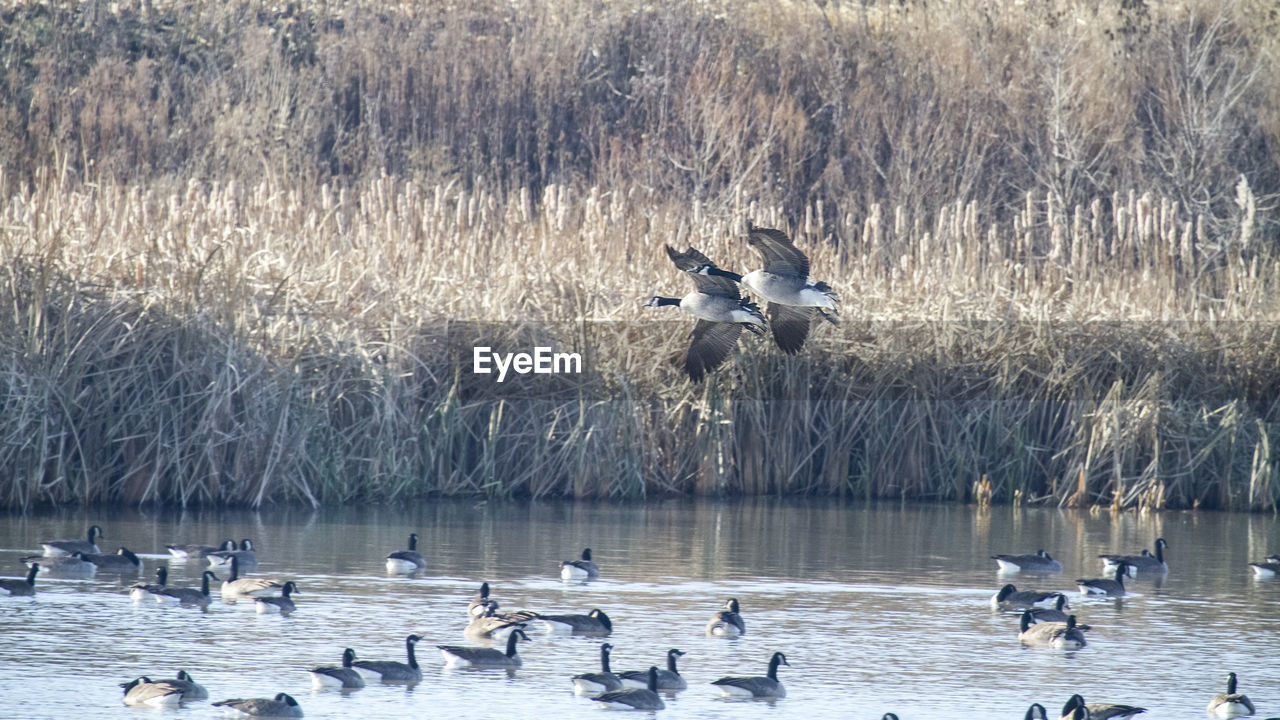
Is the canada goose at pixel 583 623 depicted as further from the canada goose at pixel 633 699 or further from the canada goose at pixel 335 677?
the canada goose at pixel 335 677

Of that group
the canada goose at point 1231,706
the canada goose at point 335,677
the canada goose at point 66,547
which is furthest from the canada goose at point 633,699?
the canada goose at point 66,547

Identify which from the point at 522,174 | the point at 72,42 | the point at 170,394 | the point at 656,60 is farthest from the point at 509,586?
the point at 72,42

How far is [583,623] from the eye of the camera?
472 inches

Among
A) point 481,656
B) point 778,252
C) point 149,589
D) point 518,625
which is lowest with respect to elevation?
point 481,656

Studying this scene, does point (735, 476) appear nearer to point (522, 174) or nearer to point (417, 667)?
point (417, 667)

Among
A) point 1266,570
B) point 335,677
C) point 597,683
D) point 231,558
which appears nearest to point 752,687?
point 597,683

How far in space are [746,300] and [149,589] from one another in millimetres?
5187

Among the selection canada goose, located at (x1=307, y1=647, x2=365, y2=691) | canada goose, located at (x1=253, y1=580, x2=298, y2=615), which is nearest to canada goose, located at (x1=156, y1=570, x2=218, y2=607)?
canada goose, located at (x1=253, y1=580, x2=298, y2=615)

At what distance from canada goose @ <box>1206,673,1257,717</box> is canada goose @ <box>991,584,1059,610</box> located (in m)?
3.14

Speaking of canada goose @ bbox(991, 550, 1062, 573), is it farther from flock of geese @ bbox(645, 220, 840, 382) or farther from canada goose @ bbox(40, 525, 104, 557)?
canada goose @ bbox(40, 525, 104, 557)

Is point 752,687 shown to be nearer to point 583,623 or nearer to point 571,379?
point 583,623

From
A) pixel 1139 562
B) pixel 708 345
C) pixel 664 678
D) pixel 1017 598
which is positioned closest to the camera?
pixel 664 678

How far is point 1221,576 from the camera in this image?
14.6m

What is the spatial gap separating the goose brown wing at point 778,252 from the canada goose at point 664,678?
10.5 feet
